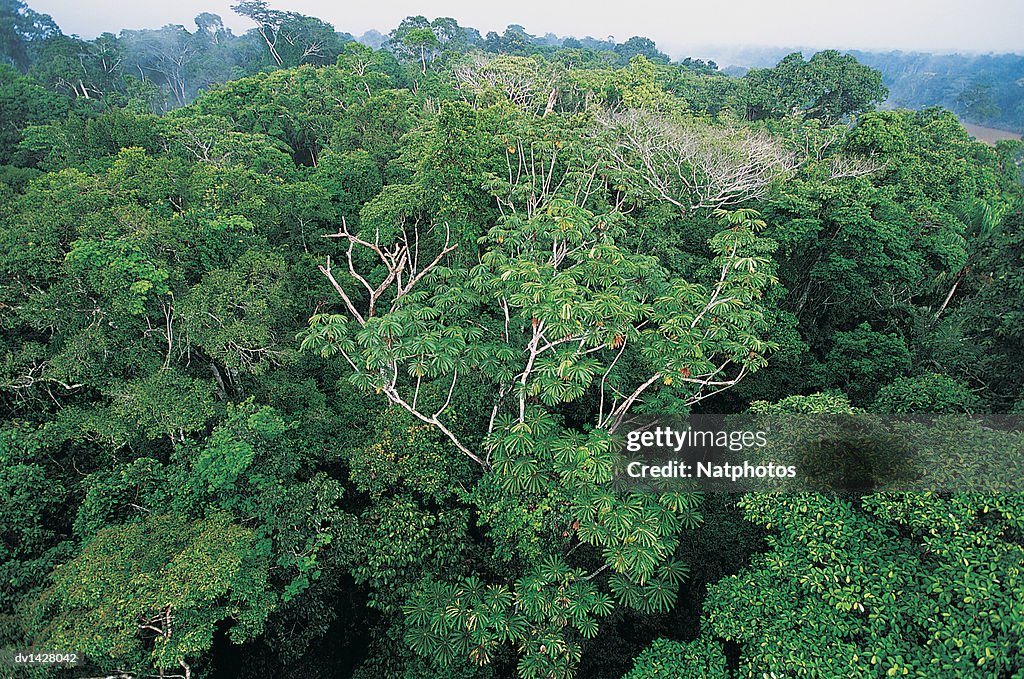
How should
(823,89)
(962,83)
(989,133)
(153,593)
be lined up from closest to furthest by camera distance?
(153,593) → (823,89) → (989,133) → (962,83)

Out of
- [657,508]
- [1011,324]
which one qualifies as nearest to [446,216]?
[657,508]

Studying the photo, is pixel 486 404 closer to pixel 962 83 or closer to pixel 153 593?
pixel 153 593

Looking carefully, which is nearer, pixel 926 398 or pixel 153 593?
pixel 153 593

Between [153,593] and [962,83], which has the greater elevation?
[962,83]

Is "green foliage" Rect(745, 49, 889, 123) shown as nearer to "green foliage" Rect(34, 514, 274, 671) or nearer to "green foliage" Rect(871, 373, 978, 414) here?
"green foliage" Rect(871, 373, 978, 414)

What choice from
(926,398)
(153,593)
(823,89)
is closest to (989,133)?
(823,89)

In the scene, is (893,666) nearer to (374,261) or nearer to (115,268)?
(115,268)

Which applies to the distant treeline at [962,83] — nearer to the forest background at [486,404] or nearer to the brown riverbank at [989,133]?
the brown riverbank at [989,133]

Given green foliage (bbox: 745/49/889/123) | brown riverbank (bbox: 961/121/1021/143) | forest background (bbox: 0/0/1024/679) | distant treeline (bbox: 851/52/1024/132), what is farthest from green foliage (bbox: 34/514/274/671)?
brown riverbank (bbox: 961/121/1021/143)

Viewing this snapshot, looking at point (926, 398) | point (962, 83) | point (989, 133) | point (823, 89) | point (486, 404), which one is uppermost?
point (962, 83)

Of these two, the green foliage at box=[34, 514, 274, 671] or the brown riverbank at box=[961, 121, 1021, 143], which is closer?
the green foliage at box=[34, 514, 274, 671]

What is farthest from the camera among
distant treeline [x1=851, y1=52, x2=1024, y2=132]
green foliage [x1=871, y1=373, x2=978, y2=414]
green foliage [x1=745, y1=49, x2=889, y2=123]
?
distant treeline [x1=851, y1=52, x2=1024, y2=132]

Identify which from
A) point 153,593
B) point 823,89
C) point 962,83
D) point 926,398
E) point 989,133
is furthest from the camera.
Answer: point 962,83
